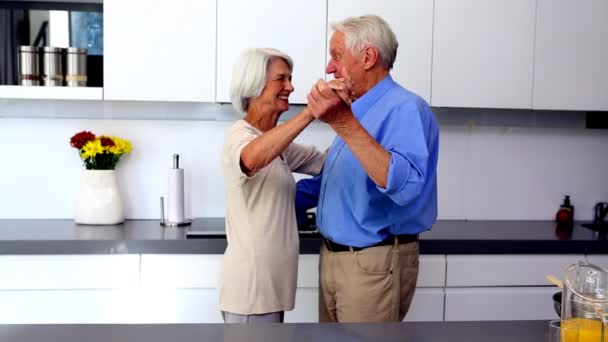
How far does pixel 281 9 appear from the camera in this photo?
297 cm

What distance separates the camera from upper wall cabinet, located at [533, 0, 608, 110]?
3.12 m

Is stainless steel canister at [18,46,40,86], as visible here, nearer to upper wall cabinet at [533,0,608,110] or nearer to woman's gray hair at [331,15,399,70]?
woman's gray hair at [331,15,399,70]

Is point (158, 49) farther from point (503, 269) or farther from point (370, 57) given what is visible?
point (503, 269)

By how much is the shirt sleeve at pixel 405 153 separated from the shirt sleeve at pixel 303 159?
0.44 m

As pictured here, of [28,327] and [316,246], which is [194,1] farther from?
[28,327]

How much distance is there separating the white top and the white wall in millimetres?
1201

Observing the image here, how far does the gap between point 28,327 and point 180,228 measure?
141 cm

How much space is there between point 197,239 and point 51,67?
3.05 feet

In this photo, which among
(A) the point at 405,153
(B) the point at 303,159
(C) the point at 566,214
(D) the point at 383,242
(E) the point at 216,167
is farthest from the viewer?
(C) the point at 566,214

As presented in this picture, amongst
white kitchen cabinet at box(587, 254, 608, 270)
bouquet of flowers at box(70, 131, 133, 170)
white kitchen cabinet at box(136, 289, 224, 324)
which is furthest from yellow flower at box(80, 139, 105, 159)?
white kitchen cabinet at box(587, 254, 608, 270)

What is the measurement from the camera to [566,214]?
3.44m

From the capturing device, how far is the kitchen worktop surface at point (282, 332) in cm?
157

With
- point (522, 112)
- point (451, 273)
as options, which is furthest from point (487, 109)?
point (451, 273)

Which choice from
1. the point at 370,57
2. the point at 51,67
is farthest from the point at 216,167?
the point at 370,57
